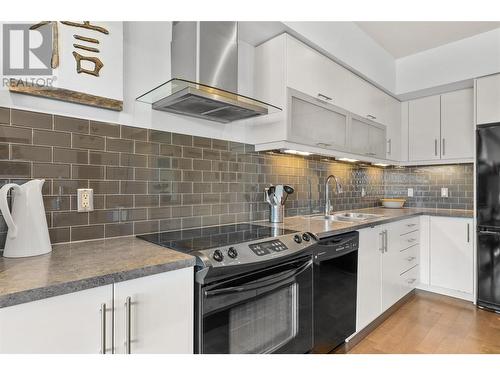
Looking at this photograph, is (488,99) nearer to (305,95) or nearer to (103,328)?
(305,95)

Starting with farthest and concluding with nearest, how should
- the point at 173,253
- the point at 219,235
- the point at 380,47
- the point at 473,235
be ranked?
the point at 380,47, the point at 473,235, the point at 219,235, the point at 173,253

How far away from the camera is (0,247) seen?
123 centimetres

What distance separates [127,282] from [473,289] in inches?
128

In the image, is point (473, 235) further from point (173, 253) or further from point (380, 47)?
point (173, 253)

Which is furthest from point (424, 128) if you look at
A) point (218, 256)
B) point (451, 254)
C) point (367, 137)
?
point (218, 256)

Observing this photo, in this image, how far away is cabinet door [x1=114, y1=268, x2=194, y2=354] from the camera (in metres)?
1.00

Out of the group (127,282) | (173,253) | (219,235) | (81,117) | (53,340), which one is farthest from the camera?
(219,235)

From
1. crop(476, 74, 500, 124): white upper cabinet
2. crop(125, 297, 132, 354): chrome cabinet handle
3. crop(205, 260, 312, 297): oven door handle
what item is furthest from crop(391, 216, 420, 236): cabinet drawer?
crop(125, 297, 132, 354): chrome cabinet handle

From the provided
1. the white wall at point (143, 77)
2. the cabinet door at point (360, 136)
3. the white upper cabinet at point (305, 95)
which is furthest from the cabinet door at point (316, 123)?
the white wall at point (143, 77)

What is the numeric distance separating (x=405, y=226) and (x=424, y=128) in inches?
52.8

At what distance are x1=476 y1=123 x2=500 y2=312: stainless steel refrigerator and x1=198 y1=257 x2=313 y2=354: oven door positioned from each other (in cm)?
207

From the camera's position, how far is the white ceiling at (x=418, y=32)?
2.67 meters

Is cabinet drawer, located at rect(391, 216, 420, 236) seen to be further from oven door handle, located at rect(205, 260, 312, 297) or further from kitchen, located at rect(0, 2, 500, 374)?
oven door handle, located at rect(205, 260, 312, 297)
